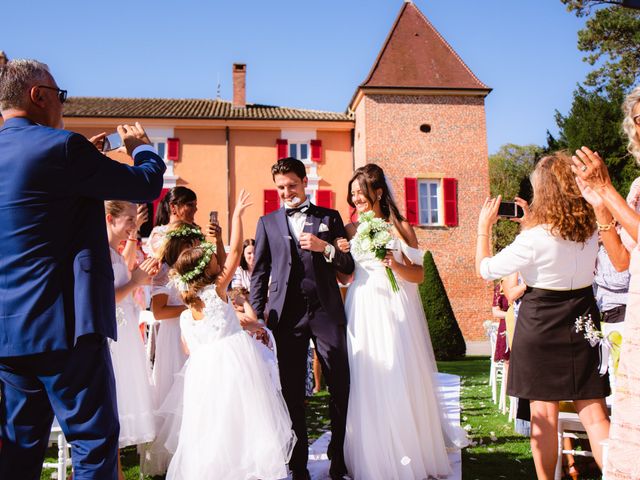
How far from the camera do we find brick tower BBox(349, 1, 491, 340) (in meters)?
24.5

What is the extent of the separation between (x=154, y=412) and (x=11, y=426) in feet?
7.31

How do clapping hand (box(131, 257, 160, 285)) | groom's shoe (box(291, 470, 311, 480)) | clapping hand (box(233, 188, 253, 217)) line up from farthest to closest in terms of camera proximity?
groom's shoe (box(291, 470, 311, 480))
clapping hand (box(233, 188, 253, 217))
clapping hand (box(131, 257, 160, 285))

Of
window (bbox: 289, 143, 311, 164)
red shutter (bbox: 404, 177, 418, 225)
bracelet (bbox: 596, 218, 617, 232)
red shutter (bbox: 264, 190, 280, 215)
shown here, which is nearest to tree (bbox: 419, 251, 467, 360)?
red shutter (bbox: 404, 177, 418, 225)

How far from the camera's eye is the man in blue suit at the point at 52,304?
8.48 ft

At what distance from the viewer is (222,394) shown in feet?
13.5

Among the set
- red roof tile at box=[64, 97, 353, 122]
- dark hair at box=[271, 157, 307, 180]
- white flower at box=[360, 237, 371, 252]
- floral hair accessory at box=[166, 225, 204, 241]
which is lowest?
white flower at box=[360, 237, 371, 252]

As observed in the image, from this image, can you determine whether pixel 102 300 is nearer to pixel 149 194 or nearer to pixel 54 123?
pixel 149 194

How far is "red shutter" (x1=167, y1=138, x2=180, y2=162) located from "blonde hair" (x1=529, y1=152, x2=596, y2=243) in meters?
23.1

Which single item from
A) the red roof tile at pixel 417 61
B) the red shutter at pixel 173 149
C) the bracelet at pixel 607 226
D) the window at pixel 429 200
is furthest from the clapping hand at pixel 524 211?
the red shutter at pixel 173 149

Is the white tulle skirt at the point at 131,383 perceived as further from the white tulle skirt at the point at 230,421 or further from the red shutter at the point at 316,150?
the red shutter at the point at 316,150

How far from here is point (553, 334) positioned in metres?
3.73

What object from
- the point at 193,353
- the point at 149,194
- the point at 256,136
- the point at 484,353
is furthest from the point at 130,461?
the point at 256,136

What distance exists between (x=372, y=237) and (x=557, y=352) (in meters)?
1.58

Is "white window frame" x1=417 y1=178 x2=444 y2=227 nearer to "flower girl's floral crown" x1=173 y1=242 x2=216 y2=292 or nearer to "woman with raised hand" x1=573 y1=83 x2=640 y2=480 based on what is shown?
"flower girl's floral crown" x1=173 y1=242 x2=216 y2=292
